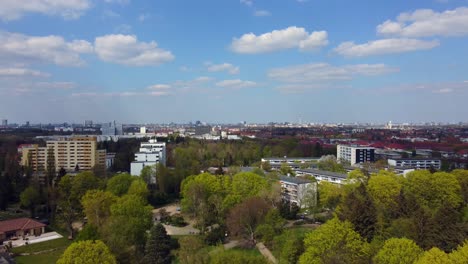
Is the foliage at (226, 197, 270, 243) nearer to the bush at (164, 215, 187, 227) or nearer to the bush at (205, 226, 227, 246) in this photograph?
the bush at (205, 226, 227, 246)

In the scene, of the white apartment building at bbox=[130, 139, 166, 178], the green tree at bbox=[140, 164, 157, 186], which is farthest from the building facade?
the green tree at bbox=[140, 164, 157, 186]

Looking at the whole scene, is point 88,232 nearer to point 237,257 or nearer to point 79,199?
point 237,257

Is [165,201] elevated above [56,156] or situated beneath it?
situated beneath

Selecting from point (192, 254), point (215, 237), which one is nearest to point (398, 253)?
point (192, 254)

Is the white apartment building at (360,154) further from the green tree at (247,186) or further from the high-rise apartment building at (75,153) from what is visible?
the high-rise apartment building at (75,153)

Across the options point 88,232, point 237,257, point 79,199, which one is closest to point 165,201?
point 79,199
